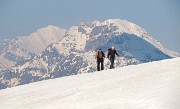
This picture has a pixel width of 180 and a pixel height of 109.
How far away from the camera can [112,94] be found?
2250cm

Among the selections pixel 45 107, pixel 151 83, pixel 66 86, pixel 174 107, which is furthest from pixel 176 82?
pixel 66 86

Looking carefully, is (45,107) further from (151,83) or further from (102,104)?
(151,83)

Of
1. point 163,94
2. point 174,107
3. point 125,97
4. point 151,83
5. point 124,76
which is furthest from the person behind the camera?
point 124,76

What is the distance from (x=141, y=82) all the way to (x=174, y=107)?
245 inches

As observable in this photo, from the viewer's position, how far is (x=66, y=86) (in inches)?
1121

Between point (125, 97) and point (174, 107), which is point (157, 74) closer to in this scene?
point (125, 97)

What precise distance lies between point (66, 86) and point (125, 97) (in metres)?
8.02

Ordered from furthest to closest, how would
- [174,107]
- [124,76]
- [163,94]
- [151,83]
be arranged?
[124,76], [151,83], [163,94], [174,107]

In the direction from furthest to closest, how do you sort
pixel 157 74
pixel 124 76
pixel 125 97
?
1. pixel 124 76
2. pixel 157 74
3. pixel 125 97

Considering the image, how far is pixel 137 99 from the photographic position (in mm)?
20031

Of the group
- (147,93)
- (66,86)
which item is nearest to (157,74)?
(147,93)

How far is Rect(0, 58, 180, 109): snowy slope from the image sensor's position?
19438mm

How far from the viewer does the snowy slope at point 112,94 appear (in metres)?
19.4

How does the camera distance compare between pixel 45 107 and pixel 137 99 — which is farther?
pixel 45 107
